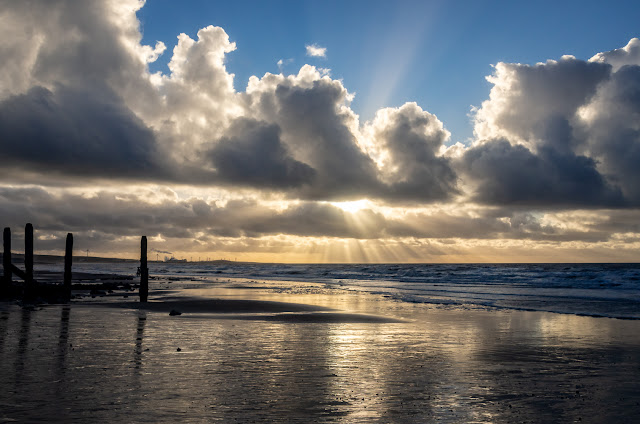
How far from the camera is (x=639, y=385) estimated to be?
10914 mm

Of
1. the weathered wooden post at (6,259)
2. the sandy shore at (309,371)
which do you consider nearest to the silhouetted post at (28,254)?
the weathered wooden post at (6,259)

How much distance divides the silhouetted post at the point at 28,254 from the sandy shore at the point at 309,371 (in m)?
7.87

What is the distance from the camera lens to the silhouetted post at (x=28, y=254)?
28.2 m

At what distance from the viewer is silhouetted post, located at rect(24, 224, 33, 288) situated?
92.4 feet

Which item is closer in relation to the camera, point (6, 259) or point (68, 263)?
point (6, 259)

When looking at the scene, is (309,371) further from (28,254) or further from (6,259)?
(6,259)

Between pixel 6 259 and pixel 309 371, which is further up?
pixel 6 259

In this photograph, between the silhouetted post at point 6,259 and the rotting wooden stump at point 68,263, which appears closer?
the silhouetted post at point 6,259

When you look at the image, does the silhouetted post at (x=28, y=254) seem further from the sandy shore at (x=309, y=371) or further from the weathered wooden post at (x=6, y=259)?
the sandy shore at (x=309, y=371)

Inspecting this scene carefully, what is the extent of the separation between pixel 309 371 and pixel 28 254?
22572mm

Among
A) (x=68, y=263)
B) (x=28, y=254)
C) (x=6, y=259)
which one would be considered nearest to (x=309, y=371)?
(x=28, y=254)

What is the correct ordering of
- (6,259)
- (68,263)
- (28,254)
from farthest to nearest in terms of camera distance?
(68,263) < (6,259) < (28,254)

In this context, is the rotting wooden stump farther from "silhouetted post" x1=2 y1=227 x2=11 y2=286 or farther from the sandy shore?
the sandy shore

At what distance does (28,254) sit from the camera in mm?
28438
